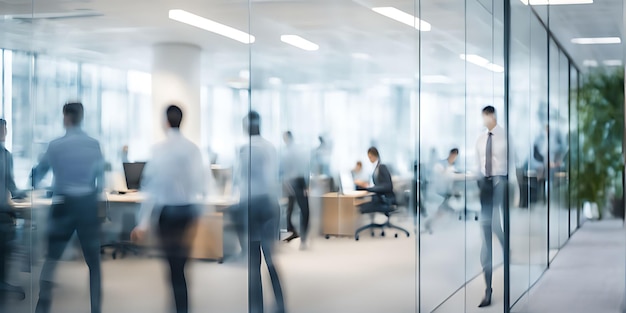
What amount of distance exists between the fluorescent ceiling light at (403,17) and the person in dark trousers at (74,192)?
223 centimetres

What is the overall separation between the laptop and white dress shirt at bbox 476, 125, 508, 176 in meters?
1.22

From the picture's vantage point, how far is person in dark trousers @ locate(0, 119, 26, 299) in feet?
20.4

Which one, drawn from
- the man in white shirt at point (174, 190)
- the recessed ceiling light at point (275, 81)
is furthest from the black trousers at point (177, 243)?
the recessed ceiling light at point (275, 81)

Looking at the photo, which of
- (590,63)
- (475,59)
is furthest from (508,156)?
(590,63)

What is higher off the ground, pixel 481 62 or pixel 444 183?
pixel 481 62

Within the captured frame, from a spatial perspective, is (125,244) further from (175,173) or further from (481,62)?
(481,62)

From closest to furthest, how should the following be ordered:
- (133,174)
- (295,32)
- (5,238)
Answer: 1. (295,32)
2. (133,174)
3. (5,238)

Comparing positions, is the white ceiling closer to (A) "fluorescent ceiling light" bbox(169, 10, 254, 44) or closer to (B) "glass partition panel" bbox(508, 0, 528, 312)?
(A) "fluorescent ceiling light" bbox(169, 10, 254, 44)

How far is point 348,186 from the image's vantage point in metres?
5.31

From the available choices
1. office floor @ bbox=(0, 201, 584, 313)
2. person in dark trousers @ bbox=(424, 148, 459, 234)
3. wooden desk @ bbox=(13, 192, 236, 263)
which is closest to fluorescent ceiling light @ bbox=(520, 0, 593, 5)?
person in dark trousers @ bbox=(424, 148, 459, 234)

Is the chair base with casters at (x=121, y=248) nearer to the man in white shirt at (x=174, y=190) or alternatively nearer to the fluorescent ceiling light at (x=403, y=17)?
the man in white shirt at (x=174, y=190)

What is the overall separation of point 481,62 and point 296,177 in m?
1.75

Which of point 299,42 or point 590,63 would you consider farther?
point 590,63

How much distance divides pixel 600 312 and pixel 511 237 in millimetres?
897
